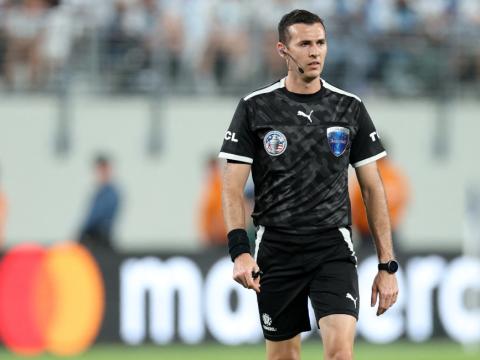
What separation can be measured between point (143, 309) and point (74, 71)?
4965mm

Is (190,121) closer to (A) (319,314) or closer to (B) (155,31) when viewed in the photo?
(B) (155,31)

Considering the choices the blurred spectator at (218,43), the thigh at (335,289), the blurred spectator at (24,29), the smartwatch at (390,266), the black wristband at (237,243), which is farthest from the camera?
the blurred spectator at (218,43)

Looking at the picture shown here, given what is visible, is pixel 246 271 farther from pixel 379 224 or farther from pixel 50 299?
pixel 50 299

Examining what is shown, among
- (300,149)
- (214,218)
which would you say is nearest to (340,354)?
(300,149)

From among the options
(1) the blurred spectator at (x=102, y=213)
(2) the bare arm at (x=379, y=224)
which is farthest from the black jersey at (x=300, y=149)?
(1) the blurred spectator at (x=102, y=213)

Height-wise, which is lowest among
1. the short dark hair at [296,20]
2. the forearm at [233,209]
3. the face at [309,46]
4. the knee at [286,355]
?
the knee at [286,355]

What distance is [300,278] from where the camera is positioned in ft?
27.7

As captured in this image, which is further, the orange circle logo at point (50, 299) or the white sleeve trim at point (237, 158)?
the orange circle logo at point (50, 299)

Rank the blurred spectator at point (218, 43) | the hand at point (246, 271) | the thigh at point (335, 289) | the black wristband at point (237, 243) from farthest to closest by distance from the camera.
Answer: the blurred spectator at point (218, 43) < the thigh at point (335, 289) < the black wristband at point (237, 243) < the hand at point (246, 271)

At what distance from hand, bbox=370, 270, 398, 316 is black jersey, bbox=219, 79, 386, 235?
403 mm

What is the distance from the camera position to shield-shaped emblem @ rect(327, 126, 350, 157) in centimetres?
830

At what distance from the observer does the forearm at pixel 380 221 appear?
8391 millimetres

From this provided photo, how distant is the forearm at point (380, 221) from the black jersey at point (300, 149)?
17cm

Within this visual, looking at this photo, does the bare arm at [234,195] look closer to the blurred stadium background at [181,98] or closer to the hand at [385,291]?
the hand at [385,291]
